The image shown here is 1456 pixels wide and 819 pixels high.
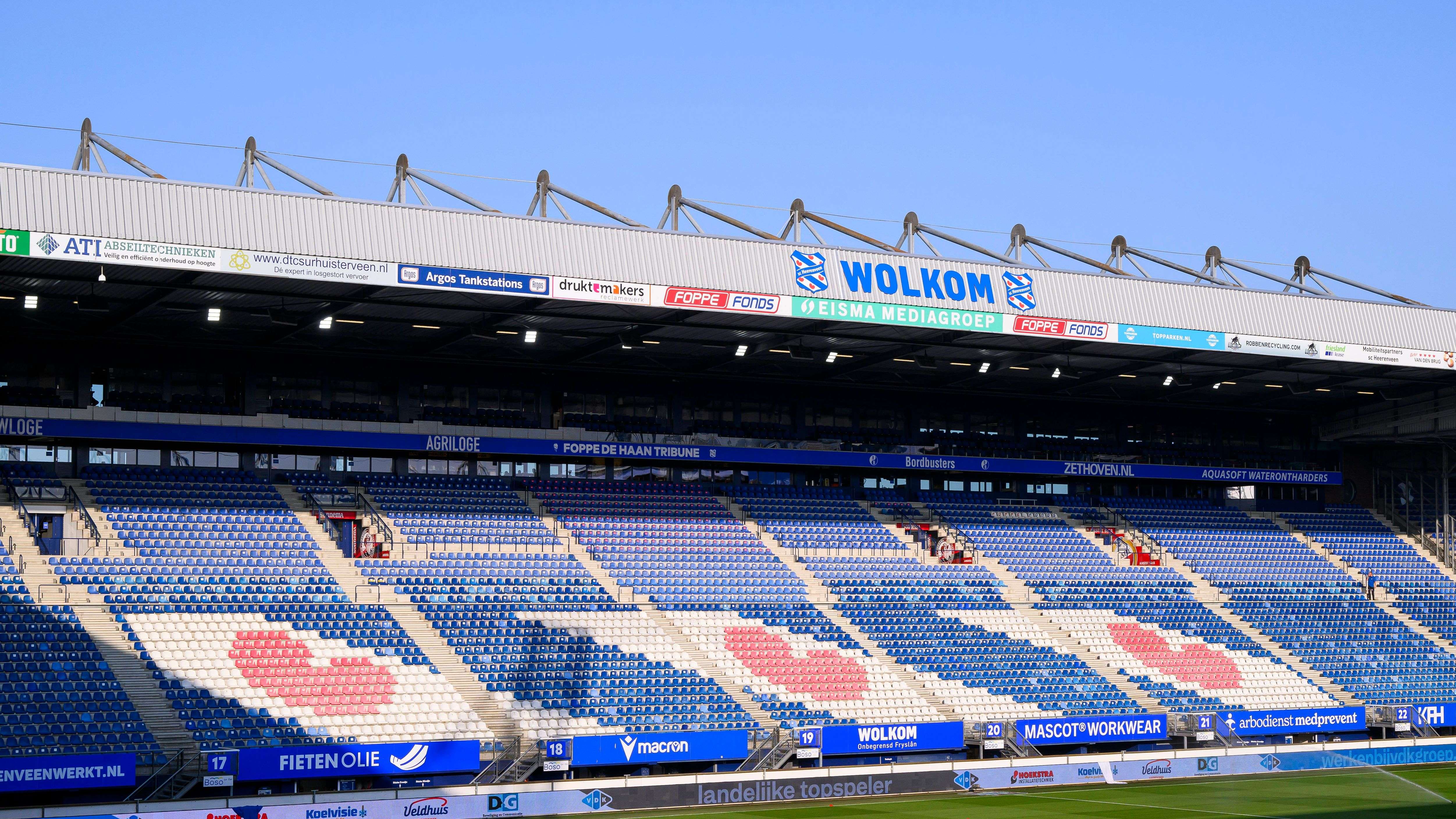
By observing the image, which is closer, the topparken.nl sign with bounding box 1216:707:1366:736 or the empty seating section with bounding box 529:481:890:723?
the empty seating section with bounding box 529:481:890:723

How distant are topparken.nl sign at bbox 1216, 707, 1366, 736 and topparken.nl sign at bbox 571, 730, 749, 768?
14188 mm

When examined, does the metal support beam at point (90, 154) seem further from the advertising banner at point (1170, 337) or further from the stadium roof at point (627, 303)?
the advertising banner at point (1170, 337)

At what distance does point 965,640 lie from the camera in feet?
137

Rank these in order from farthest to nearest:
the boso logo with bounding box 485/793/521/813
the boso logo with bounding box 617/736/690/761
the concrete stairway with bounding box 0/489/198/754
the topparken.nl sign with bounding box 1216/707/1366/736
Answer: the topparken.nl sign with bounding box 1216/707/1366/736 < the boso logo with bounding box 617/736/690/761 < the boso logo with bounding box 485/793/521/813 < the concrete stairway with bounding box 0/489/198/754

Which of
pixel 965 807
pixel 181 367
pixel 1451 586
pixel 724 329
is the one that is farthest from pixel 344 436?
pixel 1451 586

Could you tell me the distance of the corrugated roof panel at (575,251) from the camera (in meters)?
32.1

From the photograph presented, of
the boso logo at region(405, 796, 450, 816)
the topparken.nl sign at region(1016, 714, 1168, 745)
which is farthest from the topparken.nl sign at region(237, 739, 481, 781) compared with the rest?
the topparken.nl sign at region(1016, 714, 1168, 745)

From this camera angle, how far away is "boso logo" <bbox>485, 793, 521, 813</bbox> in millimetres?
30703

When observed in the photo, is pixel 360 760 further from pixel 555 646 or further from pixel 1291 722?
pixel 1291 722

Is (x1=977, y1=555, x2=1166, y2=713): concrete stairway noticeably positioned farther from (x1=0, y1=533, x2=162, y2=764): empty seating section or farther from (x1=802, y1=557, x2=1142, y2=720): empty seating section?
(x1=0, y1=533, x2=162, y2=764): empty seating section

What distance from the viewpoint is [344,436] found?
42.2 metres

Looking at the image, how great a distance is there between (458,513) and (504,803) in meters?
12.8

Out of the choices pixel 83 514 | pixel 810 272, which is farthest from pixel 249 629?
pixel 810 272

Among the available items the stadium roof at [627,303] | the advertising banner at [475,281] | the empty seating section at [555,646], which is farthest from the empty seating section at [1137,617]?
the advertising banner at [475,281]
